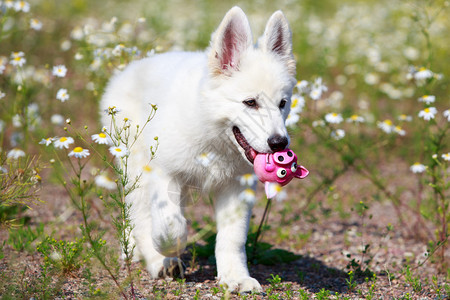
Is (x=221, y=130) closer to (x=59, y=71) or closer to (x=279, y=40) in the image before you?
(x=279, y=40)

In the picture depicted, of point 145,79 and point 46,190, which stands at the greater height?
point 145,79

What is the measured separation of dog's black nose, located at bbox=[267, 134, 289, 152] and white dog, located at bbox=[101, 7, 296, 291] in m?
0.05

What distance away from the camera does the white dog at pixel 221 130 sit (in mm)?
2975

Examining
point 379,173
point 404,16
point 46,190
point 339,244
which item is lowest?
point 339,244

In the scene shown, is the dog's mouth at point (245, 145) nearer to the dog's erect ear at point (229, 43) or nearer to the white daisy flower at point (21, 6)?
the dog's erect ear at point (229, 43)

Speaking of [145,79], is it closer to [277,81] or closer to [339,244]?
[277,81]

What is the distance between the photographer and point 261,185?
5.61 metres

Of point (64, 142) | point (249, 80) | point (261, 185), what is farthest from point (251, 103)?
point (261, 185)

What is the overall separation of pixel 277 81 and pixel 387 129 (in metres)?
1.63

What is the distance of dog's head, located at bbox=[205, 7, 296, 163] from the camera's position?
9.45 feet

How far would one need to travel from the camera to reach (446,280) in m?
3.48

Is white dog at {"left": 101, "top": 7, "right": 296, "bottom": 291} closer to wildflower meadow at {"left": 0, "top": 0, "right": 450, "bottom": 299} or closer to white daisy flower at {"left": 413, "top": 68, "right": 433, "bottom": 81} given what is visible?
wildflower meadow at {"left": 0, "top": 0, "right": 450, "bottom": 299}

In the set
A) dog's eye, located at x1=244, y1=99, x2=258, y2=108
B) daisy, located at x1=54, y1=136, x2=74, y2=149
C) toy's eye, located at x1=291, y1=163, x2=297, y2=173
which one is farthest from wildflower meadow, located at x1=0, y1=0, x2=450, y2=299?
dog's eye, located at x1=244, y1=99, x2=258, y2=108

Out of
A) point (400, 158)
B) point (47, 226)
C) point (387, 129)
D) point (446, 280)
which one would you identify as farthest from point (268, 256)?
point (400, 158)
